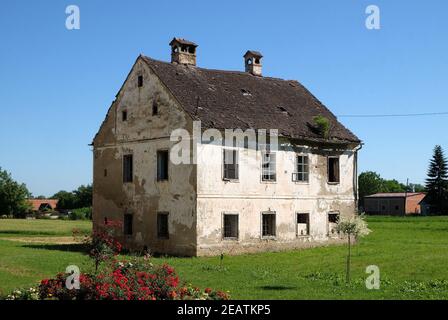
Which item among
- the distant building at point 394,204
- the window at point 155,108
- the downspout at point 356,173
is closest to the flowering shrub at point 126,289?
the window at point 155,108

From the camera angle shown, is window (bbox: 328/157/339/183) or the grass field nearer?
the grass field

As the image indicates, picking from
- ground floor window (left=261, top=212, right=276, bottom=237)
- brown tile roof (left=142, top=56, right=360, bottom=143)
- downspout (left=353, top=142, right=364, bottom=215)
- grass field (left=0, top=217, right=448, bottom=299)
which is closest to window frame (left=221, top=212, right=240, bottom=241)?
grass field (left=0, top=217, right=448, bottom=299)

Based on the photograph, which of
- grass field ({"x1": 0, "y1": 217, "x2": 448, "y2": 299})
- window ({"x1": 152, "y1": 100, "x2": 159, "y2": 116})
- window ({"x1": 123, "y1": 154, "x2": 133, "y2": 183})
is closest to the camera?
grass field ({"x1": 0, "y1": 217, "x2": 448, "y2": 299})

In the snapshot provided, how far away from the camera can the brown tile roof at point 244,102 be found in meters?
29.3

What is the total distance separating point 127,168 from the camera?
1250 inches

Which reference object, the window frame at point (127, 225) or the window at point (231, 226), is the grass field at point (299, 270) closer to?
the window at point (231, 226)

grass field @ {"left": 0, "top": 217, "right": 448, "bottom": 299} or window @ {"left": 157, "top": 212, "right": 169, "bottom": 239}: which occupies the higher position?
window @ {"left": 157, "top": 212, "right": 169, "bottom": 239}

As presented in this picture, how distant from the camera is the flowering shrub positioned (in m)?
12.5

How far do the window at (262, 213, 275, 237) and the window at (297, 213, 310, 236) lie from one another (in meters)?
1.90

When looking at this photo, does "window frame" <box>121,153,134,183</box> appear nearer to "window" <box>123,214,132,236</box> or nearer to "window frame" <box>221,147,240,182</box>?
"window" <box>123,214,132,236</box>

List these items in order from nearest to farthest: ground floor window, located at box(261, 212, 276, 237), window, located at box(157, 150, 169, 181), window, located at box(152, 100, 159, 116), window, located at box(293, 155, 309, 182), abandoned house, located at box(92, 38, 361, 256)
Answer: abandoned house, located at box(92, 38, 361, 256) < window, located at box(157, 150, 169, 181) < window, located at box(152, 100, 159, 116) < ground floor window, located at box(261, 212, 276, 237) < window, located at box(293, 155, 309, 182)

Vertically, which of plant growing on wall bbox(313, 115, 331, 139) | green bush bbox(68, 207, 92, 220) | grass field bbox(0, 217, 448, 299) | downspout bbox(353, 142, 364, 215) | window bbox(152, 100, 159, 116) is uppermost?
window bbox(152, 100, 159, 116)
